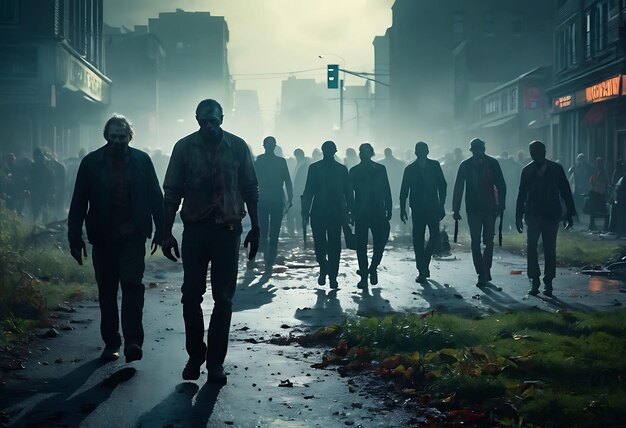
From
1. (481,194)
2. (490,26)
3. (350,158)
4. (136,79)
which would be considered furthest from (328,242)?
(136,79)

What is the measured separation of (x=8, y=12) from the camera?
33781mm

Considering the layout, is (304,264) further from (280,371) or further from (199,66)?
(199,66)

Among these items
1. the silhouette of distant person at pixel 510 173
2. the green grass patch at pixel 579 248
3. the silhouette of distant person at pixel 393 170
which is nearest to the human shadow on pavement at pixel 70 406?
the green grass patch at pixel 579 248

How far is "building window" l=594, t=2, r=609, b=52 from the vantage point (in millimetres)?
33594

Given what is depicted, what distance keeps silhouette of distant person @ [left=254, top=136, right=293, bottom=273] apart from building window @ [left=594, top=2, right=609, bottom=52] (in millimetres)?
20001

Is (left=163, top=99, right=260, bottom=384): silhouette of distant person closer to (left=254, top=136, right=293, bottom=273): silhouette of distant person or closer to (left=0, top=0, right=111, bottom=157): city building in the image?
(left=254, top=136, right=293, bottom=273): silhouette of distant person

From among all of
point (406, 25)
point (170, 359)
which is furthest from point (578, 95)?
point (406, 25)

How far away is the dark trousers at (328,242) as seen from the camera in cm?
1436

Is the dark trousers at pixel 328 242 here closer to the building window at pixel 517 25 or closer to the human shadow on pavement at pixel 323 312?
the human shadow on pavement at pixel 323 312

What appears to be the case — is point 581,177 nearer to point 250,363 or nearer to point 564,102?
point 564,102

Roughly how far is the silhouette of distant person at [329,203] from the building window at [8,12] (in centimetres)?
2212

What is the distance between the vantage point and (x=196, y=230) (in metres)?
7.47

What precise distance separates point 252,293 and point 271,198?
3217 millimetres

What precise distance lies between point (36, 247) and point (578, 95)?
25.4 metres
